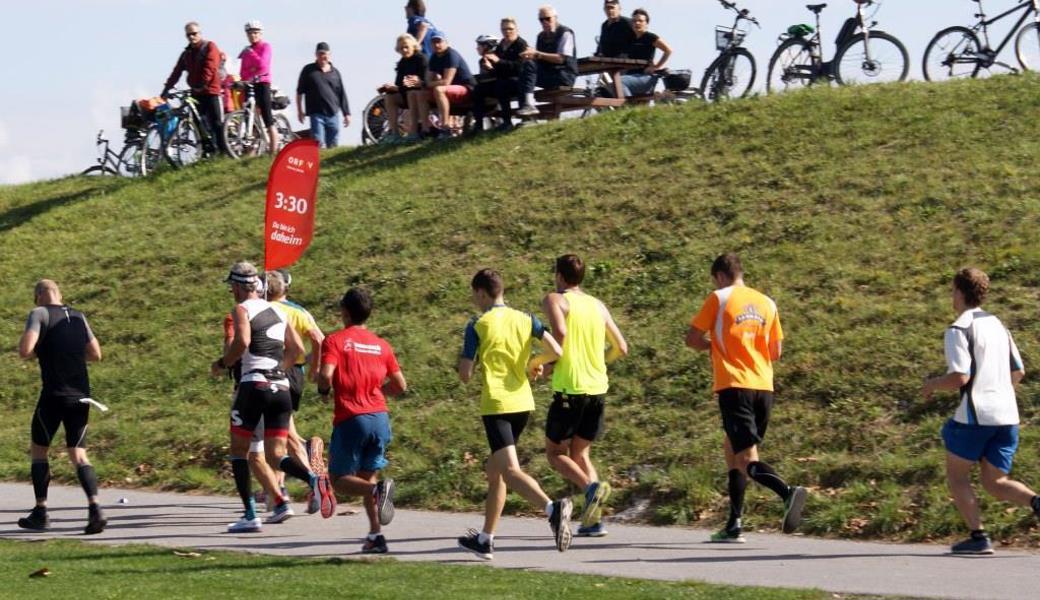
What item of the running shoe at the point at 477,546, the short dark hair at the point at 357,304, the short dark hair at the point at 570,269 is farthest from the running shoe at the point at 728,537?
the short dark hair at the point at 357,304

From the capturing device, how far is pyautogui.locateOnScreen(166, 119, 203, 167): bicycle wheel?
2378cm

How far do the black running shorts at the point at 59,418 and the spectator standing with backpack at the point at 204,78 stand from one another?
12516 mm

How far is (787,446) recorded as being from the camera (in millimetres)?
12156

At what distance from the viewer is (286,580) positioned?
895 centimetres

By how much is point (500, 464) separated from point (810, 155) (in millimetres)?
9541

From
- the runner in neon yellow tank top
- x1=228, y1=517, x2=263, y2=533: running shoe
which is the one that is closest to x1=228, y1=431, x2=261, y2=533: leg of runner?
x1=228, y1=517, x2=263, y2=533: running shoe

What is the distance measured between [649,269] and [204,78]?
30.4 ft

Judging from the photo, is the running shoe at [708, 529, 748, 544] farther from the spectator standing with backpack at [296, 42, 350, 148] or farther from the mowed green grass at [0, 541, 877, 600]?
the spectator standing with backpack at [296, 42, 350, 148]

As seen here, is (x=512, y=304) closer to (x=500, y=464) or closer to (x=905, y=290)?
(x=905, y=290)

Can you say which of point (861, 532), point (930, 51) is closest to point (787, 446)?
point (861, 532)

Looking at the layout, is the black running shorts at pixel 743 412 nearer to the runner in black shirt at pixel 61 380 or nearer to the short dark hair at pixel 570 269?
the short dark hair at pixel 570 269

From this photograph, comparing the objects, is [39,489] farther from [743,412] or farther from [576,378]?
[743,412]

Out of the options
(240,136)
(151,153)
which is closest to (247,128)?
(240,136)

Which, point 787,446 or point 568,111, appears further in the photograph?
point 568,111
